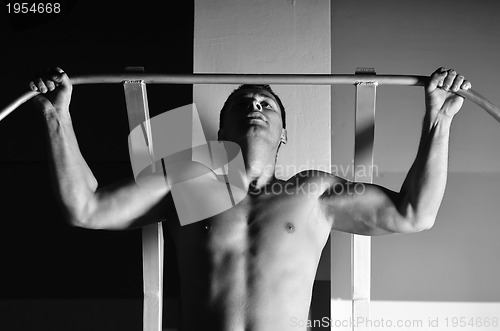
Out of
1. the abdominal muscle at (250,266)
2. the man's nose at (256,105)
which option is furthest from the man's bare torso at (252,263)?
the man's nose at (256,105)

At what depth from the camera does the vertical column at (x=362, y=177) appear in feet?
6.76

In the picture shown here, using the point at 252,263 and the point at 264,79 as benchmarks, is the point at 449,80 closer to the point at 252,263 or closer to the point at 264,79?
the point at 264,79

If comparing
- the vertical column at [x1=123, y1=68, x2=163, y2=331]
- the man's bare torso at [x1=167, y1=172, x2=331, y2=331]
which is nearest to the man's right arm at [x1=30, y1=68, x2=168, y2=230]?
the vertical column at [x1=123, y1=68, x2=163, y2=331]

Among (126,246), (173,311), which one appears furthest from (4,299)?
(173,311)

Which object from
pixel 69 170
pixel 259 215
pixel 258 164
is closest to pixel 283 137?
pixel 258 164

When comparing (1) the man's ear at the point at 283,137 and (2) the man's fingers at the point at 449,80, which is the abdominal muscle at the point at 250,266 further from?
(2) the man's fingers at the point at 449,80

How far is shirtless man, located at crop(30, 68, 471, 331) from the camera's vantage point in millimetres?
1935

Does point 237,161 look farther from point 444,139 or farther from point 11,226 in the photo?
point 11,226

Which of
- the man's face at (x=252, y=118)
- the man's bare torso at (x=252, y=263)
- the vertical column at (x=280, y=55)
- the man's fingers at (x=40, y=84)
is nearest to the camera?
the man's fingers at (x=40, y=84)

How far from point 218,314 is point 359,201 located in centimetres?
65

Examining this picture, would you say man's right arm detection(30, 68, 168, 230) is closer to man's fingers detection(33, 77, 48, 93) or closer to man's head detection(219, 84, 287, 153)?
man's fingers detection(33, 77, 48, 93)

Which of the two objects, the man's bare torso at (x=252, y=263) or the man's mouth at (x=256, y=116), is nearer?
the man's bare torso at (x=252, y=263)

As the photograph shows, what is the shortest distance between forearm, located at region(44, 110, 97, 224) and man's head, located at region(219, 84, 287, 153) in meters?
0.62

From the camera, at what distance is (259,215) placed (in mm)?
2146
